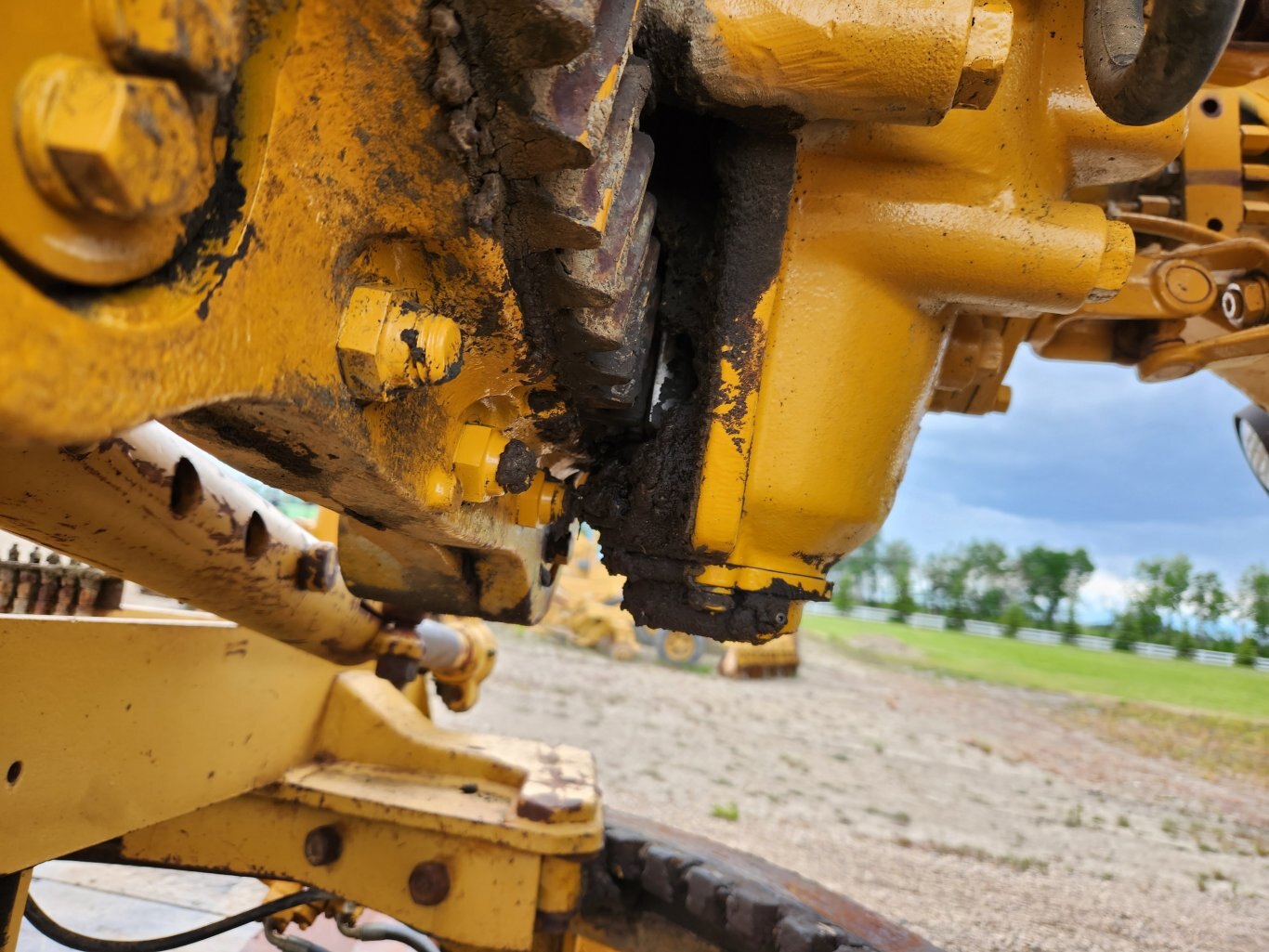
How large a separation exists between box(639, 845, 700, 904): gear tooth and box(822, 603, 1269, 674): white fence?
1571cm

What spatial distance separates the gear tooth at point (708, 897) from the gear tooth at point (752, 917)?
0.02m

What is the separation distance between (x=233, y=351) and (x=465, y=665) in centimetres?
177

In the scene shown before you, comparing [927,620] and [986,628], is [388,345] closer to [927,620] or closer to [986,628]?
[986,628]

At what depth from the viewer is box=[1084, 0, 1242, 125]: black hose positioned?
22.6 inches

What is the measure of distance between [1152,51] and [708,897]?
1.58 m

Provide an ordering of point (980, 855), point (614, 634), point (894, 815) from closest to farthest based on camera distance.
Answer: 1. point (980, 855)
2. point (894, 815)
3. point (614, 634)

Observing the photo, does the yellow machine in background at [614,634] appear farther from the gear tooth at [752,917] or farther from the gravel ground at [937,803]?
the gear tooth at [752,917]

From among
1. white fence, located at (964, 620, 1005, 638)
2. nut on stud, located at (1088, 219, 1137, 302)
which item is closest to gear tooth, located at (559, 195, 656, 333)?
nut on stud, located at (1088, 219, 1137, 302)

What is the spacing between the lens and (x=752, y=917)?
1595 mm

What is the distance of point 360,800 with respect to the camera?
1544 millimetres

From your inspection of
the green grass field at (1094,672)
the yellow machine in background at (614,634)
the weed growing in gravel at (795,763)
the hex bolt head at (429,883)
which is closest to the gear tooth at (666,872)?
the hex bolt head at (429,883)

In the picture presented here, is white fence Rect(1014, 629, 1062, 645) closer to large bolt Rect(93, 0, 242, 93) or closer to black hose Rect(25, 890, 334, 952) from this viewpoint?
black hose Rect(25, 890, 334, 952)

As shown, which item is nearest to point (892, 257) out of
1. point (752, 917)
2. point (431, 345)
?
point (431, 345)

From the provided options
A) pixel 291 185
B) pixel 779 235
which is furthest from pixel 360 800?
Result: pixel 291 185
